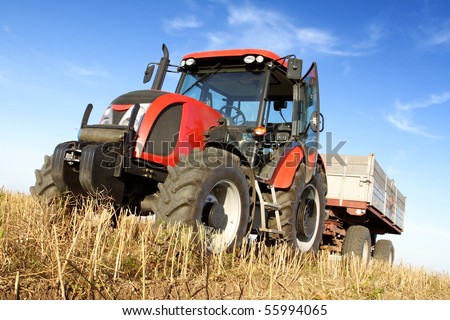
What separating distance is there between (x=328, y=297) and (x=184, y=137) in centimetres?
230

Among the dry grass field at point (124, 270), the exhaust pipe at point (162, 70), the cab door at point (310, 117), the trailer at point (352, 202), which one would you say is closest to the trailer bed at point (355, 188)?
the trailer at point (352, 202)

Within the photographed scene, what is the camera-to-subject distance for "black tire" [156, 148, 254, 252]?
4258 mm

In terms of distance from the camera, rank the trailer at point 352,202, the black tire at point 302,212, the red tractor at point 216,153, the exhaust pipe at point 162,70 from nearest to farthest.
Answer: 1. the red tractor at point 216,153
2. the black tire at point 302,212
3. the exhaust pipe at point 162,70
4. the trailer at point 352,202

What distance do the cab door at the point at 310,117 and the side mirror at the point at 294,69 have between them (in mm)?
935

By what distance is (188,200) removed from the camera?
426 centimetres

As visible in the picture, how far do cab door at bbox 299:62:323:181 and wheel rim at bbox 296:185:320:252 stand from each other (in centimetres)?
38

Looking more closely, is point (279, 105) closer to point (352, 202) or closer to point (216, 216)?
point (216, 216)

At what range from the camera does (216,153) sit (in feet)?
15.7

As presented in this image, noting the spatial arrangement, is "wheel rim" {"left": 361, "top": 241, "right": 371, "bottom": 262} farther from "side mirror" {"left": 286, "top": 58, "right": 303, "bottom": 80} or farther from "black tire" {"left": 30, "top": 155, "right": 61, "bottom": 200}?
"black tire" {"left": 30, "top": 155, "right": 61, "bottom": 200}

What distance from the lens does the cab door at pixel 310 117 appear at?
21.5 ft

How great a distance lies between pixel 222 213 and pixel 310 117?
2.65 meters

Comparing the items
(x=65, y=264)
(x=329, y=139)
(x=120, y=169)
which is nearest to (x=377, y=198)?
(x=329, y=139)

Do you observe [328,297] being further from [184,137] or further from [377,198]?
[377,198]

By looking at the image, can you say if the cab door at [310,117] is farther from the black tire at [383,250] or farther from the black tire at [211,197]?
the black tire at [383,250]
